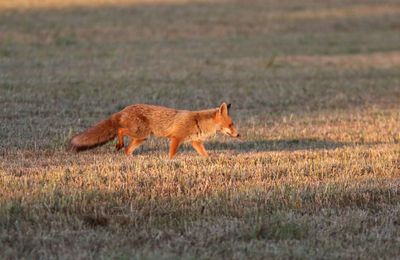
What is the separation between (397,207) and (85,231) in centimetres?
360

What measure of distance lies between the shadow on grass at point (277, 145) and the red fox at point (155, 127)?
1.30 meters

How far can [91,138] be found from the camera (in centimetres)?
1164

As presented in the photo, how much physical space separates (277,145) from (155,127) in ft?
8.79

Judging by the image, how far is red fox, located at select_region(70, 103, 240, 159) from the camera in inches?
462

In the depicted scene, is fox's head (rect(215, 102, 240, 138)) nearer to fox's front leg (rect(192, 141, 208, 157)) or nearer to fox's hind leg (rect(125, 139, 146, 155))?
fox's front leg (rect(192, 141, 208, 157))

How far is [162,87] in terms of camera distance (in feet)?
66.9

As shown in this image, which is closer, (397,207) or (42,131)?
(397,207)

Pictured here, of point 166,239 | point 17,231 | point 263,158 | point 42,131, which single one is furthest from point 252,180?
point 42,131

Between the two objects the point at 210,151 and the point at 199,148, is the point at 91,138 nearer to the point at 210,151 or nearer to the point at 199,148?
the point at 199,148

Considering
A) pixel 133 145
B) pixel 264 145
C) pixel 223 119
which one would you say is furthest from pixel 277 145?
pixel 133 145

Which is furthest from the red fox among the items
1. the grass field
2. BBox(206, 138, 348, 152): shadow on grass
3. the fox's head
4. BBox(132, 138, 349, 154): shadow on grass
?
BBox(206, 138, 348, 152): shadow on grass

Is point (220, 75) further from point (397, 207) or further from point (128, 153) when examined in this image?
point (397, 207)

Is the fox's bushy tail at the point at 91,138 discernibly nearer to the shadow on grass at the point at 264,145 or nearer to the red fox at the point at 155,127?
the red fox at the point at 155,127

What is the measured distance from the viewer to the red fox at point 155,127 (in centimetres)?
1174
